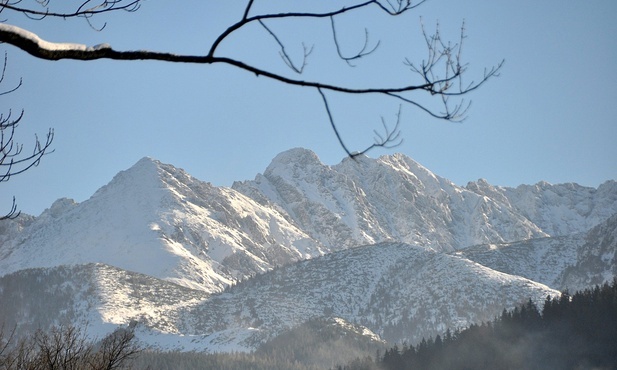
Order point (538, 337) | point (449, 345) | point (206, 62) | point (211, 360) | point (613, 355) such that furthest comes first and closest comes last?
point (211, 360), point (449, 345), point (538, 337), point (613, 355), point (206, 62)

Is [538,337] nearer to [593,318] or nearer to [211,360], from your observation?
[593,318]

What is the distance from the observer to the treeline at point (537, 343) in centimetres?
11119

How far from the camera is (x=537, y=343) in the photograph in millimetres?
119562

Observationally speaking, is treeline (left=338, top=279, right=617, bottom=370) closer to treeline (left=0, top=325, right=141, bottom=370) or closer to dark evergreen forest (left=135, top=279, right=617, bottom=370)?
dark evergreen forest (left=135, top=279, right=617, bottom=370)

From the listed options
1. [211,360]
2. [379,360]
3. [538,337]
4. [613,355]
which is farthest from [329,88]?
[211,360]

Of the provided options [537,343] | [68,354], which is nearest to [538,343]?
[537,343]

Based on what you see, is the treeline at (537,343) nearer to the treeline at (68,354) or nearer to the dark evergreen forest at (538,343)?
the dark evergreen forest at (538,343)

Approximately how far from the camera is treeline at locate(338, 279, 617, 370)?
111188 mm

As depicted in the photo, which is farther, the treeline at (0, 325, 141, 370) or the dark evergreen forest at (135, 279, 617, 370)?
the dark evergreen forest at (135, 279, 617, 370)

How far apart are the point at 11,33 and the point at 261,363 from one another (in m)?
177

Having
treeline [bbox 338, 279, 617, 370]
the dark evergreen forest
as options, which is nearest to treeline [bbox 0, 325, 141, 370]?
the dark evergreen forest

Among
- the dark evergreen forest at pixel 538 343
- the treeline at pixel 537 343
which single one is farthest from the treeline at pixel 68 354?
the treeline at pixel 537 343

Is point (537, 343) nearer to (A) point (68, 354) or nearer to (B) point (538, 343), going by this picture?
(B) point (538, 343)

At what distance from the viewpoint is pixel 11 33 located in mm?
3846
